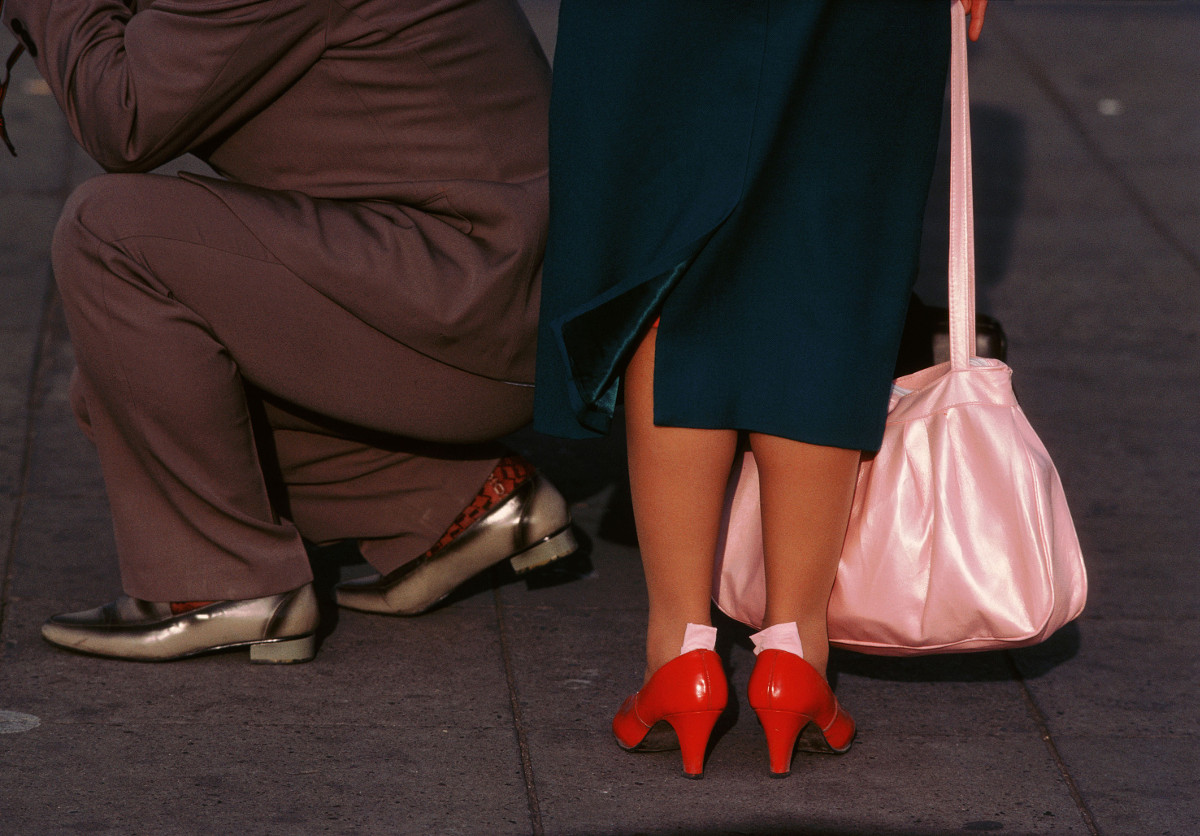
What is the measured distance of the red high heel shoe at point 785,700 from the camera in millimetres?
2494

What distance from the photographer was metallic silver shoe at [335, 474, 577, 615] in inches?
122

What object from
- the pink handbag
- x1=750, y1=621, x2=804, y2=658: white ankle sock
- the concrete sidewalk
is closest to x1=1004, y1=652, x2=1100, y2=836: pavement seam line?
the concrete sidewalk

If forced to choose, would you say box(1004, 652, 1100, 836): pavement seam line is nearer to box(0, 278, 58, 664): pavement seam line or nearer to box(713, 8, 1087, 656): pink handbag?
box(713, 8, 1087, 656): pink handbag

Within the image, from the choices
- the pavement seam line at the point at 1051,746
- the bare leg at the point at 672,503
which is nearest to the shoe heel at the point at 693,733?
the bare leg at the point at 672,503

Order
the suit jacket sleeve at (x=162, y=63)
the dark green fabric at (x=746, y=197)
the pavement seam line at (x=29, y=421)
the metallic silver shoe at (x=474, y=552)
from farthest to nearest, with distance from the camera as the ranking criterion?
the pavement seam line at (x=29, y=421) < the metallic silver shoe at (x=474, y=552) < the suit jacket sleeve at (x=162, y=63) < the dark green fabric at (x=746, y=197)

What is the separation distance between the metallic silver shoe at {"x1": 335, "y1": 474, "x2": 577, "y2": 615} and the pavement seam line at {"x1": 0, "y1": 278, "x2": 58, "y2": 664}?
2.32 ft

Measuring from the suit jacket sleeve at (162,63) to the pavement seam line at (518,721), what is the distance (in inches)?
43.6

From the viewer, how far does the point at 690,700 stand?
250 centimetres

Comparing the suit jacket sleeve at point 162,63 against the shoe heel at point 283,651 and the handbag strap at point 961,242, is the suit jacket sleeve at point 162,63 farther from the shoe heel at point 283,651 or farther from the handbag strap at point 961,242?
the handbag strap at point 961,242

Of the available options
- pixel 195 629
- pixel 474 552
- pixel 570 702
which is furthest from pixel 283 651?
pixel 570 702

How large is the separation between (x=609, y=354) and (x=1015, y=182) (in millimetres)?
3841

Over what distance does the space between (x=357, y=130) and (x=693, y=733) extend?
3.91 feet

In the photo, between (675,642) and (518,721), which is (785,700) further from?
(518,721)

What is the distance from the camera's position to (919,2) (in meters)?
2.28
